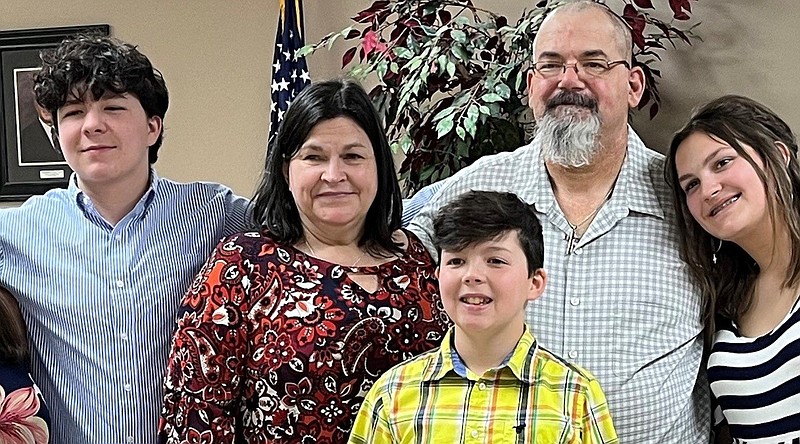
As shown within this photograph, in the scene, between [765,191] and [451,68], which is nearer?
[765,191]

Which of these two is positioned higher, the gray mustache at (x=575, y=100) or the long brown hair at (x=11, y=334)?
the gray mustache at (x=575, y=100)

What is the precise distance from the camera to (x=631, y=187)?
7.64ft

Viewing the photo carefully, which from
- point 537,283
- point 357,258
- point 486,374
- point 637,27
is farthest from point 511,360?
point 637,27

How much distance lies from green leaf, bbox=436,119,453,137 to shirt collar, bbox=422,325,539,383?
1352mm

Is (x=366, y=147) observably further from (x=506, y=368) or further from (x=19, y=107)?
(x=19, y=107)

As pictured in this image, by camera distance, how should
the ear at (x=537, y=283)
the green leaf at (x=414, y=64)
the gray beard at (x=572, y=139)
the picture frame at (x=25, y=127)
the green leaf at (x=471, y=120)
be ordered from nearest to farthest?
the ear at (x=537, y=283)
the gray beard at (x=572, y=139)
the green leaf at (x=471, y=120)
the green leaf at (x=414, y=64)
the picture frame at (x=25, y=127)

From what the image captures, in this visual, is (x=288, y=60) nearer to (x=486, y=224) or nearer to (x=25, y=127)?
(x=25, y=127)

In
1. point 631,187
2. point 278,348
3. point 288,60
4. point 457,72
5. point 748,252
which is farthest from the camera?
point 288,60

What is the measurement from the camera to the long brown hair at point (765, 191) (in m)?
2.13

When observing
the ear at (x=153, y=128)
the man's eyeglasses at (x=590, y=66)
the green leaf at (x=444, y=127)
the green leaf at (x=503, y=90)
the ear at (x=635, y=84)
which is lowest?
the green leaf at (x=444, y=127)

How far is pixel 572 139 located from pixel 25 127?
3.04 m

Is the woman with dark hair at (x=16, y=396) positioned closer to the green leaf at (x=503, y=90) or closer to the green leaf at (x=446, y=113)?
the green leaf at (x=446, y=113)

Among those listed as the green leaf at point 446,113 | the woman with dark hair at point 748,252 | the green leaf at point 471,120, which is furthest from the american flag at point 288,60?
the woman with dark hair at point 748,252

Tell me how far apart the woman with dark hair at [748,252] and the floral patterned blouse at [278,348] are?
688mm
